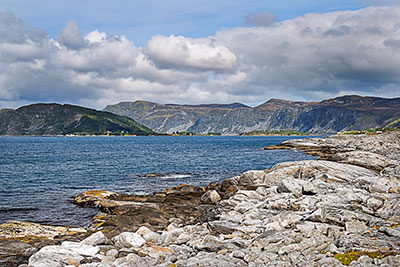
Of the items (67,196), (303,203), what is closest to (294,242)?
(303,203)

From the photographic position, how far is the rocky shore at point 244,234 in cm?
1225

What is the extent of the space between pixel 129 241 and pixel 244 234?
5.48 meters

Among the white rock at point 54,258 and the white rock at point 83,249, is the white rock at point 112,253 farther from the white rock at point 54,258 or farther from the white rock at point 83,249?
the white rock at point 54,258

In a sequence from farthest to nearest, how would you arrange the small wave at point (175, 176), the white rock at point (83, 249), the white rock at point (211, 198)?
the small wave at point (175, 176) < the white rock at point (211, 198) < the white rock at point (83, 249)

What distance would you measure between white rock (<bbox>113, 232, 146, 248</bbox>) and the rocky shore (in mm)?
46

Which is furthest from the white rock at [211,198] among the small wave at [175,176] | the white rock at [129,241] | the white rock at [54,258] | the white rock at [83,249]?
the small wave at [175,176]

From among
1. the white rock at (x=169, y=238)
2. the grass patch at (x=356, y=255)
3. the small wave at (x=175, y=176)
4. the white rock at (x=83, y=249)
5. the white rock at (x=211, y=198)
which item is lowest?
the small wave at (x=175, y=176)

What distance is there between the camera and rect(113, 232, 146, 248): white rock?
15.7m

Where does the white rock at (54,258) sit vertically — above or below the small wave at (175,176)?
above

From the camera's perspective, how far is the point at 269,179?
34.0 m

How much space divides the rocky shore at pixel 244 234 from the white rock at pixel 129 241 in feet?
0.15

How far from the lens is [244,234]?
16.5 metres

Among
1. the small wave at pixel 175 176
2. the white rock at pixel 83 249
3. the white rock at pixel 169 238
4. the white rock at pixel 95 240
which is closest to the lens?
the white rock at pixel 83 249

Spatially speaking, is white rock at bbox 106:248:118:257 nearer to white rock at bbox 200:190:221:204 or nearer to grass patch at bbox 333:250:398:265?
grass patch at bbox 333:250:398:265
